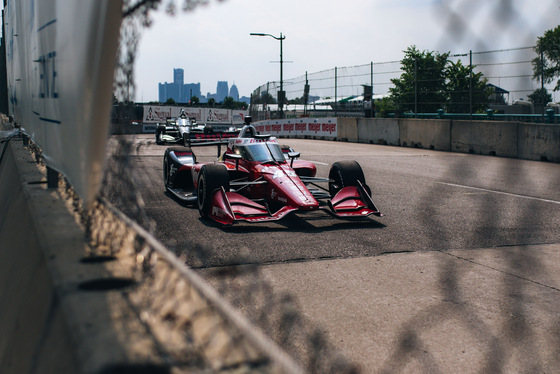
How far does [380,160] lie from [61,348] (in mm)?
11788

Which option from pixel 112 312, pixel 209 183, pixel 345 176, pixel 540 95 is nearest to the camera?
pixel 540 95

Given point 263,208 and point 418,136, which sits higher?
point 418,136

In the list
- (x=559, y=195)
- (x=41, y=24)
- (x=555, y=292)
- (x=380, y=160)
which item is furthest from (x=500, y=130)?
(x=41, y=24)

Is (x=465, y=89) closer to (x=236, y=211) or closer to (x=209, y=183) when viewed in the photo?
(x=236, y=211)

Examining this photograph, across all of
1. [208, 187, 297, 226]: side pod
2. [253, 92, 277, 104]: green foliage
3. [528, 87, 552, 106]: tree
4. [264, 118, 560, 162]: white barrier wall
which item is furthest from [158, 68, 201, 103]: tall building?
[253, 92, 277, 104]: green foliage

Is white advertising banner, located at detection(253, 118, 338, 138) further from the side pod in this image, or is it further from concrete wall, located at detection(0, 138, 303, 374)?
concrete wall, located at detection(0, 138, 303, 374)

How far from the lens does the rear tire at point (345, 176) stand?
6645 mm

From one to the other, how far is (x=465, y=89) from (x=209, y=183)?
5268 millimetres

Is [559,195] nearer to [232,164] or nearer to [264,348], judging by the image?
[232,164]

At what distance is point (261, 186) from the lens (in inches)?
258

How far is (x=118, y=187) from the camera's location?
1.17 meters

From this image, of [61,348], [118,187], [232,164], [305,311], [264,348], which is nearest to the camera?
[264,348]

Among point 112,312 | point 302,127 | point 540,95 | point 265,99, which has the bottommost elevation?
point 112,312

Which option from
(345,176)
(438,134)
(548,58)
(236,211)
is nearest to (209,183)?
(236,211)
